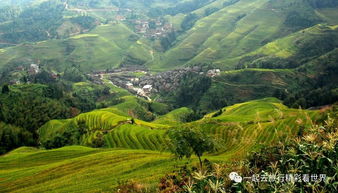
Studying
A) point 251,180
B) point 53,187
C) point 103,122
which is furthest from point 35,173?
point 103,122

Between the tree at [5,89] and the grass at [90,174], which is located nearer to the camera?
the grass at [90,174]

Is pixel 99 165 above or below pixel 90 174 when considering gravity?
below

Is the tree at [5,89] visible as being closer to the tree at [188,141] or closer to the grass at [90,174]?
the grass at [90,174]

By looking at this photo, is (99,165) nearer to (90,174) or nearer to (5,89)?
(90,174)

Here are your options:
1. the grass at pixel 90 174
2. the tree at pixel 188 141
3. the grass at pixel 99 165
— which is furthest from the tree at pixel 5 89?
the tree at pixel 188 141

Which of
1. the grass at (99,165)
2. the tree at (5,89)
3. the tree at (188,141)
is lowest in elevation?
the tree at (5,89)

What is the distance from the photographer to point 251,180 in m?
15.1

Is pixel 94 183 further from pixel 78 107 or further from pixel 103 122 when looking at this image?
pixel 78 107

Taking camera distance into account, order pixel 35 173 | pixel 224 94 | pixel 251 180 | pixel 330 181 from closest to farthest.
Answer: pixel 330 181
pixel 251 180
pixel 35 173
pixel 224 94

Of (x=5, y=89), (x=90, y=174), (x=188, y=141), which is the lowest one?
(x=5, y=89)

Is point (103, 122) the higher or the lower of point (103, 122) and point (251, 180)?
the lower

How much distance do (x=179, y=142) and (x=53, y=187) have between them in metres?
16.3

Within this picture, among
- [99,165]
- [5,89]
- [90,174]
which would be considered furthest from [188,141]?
[5,89]

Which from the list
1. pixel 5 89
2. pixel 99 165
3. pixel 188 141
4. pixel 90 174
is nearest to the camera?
pixel 188 141
